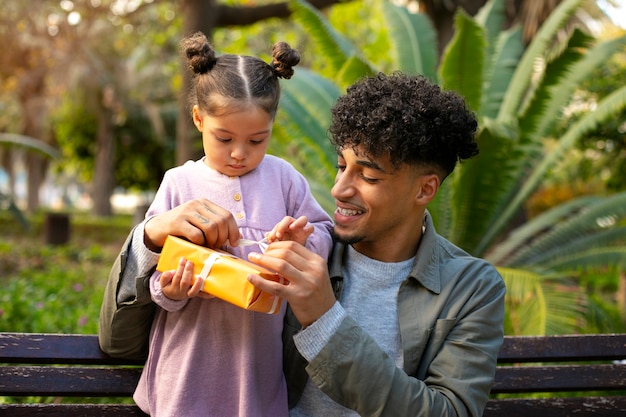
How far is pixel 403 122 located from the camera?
85.6 inches

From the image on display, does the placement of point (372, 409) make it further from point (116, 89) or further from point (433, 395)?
point (116, 89)

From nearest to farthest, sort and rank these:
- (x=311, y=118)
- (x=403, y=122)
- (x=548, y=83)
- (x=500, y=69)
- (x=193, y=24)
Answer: (x=403, y=122), (x=548, y=83), (x=311, y=118), (x=500, y=69), (x=193, y=24)

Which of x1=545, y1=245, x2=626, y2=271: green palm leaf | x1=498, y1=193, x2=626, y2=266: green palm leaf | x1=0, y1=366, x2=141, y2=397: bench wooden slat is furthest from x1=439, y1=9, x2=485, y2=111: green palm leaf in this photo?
x1=0, y1=366, x2=141, y2=397: bench wooden slat

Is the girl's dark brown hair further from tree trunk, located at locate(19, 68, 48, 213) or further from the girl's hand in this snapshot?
tree trunk, located at locate(19, 68, 48, 213)

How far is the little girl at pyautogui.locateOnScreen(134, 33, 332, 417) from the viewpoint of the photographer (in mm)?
2121

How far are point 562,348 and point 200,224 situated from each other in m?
1.48

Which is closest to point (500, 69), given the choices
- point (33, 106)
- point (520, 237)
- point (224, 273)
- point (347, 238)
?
point (520, 237)

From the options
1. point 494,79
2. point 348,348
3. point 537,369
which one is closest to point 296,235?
point 348,348

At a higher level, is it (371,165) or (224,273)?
(371,165)

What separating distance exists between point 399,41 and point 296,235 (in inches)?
192

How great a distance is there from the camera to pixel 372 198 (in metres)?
2.21

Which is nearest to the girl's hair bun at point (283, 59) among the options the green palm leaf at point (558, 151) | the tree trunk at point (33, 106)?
the green palm leaf at point (558, 151)

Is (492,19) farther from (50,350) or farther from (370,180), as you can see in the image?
(50,350)

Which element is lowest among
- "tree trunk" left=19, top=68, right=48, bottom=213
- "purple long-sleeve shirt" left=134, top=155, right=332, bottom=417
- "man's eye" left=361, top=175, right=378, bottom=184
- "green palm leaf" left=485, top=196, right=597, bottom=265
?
"tree trunk" left=19, top=68, right=48, bottom=213
